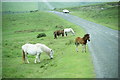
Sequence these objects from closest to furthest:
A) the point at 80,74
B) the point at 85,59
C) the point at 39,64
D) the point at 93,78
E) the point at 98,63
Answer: the point at 93,78
the point at 80,74
the point at 98,63
the point at 85,59
the point at 39,64

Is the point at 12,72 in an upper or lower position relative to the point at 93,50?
lower

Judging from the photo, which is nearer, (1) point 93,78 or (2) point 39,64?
(1) point 93,78

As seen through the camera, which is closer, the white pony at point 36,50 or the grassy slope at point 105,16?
the white pony at point 36,50

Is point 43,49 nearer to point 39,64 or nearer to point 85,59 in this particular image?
point 39,64

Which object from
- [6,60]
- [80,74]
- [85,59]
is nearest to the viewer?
[80,74]

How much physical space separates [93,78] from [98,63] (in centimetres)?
474

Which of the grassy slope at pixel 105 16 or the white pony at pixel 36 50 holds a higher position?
the grassy slope at pixel 105 16

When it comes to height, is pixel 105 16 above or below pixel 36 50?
above

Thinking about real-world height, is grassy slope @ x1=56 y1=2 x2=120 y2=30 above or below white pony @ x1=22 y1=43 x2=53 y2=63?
above

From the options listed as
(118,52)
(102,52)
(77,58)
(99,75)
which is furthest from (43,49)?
(99,75)

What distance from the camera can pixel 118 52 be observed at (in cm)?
2748

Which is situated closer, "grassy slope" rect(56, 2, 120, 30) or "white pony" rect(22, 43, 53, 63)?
"white pony" rect(22, 43, 53, 63)

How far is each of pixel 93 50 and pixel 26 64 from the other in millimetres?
8351

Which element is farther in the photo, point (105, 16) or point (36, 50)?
point (105, 16)
